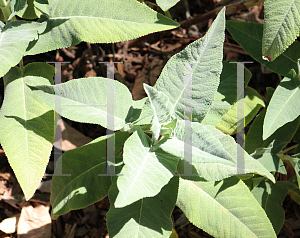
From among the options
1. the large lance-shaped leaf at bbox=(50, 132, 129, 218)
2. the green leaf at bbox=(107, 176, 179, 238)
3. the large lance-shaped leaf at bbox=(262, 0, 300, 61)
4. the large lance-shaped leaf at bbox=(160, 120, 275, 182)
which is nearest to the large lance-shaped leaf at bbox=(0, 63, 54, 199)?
the large lance-shaped leaf at bbox=(50, 132, 129, 218)

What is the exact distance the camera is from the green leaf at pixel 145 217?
1123 millimetres

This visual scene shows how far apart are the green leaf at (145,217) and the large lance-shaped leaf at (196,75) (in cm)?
32

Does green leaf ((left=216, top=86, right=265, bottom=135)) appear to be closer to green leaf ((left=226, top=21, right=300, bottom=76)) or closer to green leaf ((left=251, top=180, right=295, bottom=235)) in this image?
green leaf ((left=226, top=21, right=300, bottom=76))

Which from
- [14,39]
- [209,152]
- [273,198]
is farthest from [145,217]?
[14,39]

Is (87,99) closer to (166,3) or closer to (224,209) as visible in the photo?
(166,3)

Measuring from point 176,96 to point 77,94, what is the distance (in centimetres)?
35

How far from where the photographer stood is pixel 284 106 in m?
1.35

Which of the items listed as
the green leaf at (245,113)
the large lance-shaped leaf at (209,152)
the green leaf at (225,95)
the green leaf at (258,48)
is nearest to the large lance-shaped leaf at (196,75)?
the large lance-shaped leaf at (209,152)

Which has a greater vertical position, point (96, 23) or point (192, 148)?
point (96, 23)

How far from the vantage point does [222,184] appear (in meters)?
1.28

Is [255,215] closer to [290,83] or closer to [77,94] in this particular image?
[290,83]

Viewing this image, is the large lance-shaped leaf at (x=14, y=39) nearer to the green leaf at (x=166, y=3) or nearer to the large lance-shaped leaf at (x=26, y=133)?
the large lance-shaped leaf at (x=26, y=133)

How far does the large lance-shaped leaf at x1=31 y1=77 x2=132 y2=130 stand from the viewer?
40.2 inches

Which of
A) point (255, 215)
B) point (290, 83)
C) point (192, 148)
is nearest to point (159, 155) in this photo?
point (192, 148)
